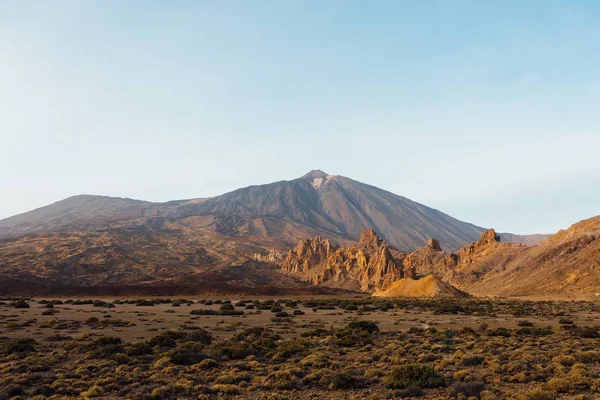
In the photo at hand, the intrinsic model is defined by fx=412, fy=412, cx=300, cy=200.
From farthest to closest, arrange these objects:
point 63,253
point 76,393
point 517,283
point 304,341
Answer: point 63,253 → point 517,283 → point 304,341 → point 76,393

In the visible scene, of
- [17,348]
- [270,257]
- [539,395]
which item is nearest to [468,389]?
[539,395]

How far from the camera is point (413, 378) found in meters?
14.9

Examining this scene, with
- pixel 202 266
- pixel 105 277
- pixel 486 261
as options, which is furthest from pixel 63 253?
pixel 486 261

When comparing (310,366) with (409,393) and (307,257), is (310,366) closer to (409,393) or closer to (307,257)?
(409,393)

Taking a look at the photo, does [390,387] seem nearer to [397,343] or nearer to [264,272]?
[397,343]

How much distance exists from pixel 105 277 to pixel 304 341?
128739mm

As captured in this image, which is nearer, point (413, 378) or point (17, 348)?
point (413, 378)

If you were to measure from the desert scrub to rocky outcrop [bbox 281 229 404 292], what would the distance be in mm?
104936

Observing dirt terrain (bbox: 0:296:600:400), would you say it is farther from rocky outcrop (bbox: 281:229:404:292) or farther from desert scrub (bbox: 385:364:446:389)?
rocky outcrop (bbox: 281:229:404:292)

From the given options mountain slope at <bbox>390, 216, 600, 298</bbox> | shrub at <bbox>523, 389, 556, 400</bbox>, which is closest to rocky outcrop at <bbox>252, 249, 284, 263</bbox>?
mountain slope at <bbox>390, 216, 600, 298</bbox>

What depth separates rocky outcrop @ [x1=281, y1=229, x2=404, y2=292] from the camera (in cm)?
12975

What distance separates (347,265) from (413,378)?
136 meters

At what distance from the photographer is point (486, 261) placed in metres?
125

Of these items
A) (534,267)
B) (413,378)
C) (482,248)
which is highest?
(482,248)
